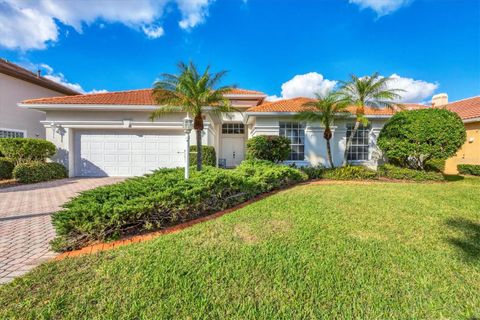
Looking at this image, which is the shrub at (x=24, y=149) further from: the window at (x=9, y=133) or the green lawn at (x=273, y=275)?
the green lawn at (x=273, y=275)

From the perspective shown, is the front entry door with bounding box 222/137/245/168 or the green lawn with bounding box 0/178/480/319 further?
the front entry door with bounding box 222/137/245/168

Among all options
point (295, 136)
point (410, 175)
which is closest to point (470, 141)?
point (410, 175)

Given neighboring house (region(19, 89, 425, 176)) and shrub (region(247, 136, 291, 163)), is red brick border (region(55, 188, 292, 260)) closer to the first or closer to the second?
shrub (region(247, 136, 291, 163))

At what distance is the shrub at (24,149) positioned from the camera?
9836 mm

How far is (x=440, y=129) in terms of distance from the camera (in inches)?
387

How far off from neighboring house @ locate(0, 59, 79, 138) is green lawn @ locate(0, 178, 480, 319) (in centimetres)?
1511

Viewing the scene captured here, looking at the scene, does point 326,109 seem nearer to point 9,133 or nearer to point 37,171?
point 37,171

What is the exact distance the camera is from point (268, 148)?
37.0 ft

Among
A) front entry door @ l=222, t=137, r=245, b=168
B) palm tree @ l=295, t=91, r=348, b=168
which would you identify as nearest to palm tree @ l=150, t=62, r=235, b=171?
palm tree @ l=295, t=91, r=348, b=168

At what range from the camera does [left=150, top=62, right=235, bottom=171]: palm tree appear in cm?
850

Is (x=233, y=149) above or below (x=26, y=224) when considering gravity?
above

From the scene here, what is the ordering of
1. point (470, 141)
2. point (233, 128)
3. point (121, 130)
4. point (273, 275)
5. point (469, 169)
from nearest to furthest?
point (273, 275)
point (121, 130)
point (469, 169)
point (470, 141)
point (233, 128)

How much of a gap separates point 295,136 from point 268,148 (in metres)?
2.90

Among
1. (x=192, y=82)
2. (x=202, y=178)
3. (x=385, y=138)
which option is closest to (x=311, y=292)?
(x=202, y=178)
